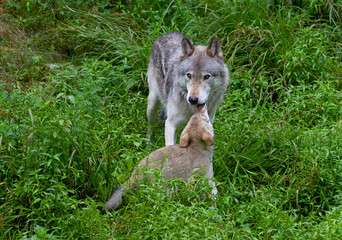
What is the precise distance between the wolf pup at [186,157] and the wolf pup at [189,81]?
51cm

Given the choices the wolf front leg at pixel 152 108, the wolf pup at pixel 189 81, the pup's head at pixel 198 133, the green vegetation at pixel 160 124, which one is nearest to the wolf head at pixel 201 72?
the wolf pup at pixel 189 81

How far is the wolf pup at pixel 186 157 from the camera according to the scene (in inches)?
193

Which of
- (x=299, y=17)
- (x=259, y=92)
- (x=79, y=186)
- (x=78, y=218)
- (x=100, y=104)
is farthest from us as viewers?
(x=299, y=17)

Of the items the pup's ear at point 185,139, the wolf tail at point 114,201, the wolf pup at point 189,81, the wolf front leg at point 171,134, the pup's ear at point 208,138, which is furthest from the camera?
the wolf front leg at point 171,134

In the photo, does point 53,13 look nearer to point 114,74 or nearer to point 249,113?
Result: point 114,74

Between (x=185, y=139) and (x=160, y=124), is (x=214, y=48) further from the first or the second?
(x=160, y=124)

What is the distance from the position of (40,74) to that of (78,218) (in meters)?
4.13

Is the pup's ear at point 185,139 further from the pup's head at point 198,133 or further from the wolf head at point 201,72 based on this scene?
the wolf head at point 201,72

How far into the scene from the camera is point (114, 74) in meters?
7.96

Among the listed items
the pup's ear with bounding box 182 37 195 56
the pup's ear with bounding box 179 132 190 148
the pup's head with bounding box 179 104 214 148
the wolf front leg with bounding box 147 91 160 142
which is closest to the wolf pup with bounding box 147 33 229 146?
the pup's ear with bounding box 182 37 195 56

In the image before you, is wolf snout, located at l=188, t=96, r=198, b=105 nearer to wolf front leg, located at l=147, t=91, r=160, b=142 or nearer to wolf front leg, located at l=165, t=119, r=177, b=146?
wolf front leg, located at l=165, t=119, r=177, b=146

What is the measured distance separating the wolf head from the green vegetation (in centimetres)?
72

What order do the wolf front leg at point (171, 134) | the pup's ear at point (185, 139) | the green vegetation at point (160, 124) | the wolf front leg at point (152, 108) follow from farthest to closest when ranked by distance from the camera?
1. the wolf front leg at point (152, 108)
2. the wolf front leg at point (171, 134)
3. the pup's ear at point (185, 139)
4. the green vegetation at point (160, 124)

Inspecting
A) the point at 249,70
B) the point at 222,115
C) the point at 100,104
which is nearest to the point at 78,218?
the point at 100,104
